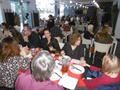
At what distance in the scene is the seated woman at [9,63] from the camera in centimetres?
141

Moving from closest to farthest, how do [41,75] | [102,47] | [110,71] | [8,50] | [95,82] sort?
1. [41,75]
2. [110,71]
3. [95,82]
4. [8,50]
5. [102,47]

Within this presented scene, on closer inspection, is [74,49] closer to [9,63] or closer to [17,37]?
[9,63]

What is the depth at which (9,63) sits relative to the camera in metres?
1.41

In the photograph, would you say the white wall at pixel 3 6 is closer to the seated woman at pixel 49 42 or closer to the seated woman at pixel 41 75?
the seated woman at pixel 49 42

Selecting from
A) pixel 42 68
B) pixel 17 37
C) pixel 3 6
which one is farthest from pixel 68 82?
pixel 3 6

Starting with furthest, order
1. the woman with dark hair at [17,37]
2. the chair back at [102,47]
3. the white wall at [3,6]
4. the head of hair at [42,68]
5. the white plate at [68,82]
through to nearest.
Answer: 1. the white wall at [3,6]
2. the chair back at [102,47]
3. the woman with dark hair at [17,37]
4. the white plate at [68,82]
5. the head of hair at [42,68]

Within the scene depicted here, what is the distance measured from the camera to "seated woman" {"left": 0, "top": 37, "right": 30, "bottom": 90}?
4.62ft

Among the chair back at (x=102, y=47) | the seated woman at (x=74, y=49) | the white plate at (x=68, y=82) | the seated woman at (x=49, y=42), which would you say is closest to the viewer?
the white plate at (x=68, y=82)

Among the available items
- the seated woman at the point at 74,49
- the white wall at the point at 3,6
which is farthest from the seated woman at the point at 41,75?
the white wall at the point at 3,6

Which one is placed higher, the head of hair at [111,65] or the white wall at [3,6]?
the white wall at [3,6]

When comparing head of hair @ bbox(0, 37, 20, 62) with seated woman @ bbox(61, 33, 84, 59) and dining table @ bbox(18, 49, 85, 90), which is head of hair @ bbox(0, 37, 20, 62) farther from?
seated woman @ bbox(61, 33, 84, 59)

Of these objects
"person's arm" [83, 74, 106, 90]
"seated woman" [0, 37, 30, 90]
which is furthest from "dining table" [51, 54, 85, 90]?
"seated woman" [0, 37, 30, 90]

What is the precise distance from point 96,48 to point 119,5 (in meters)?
4.38

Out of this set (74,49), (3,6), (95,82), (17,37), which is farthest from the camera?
(3,6)
